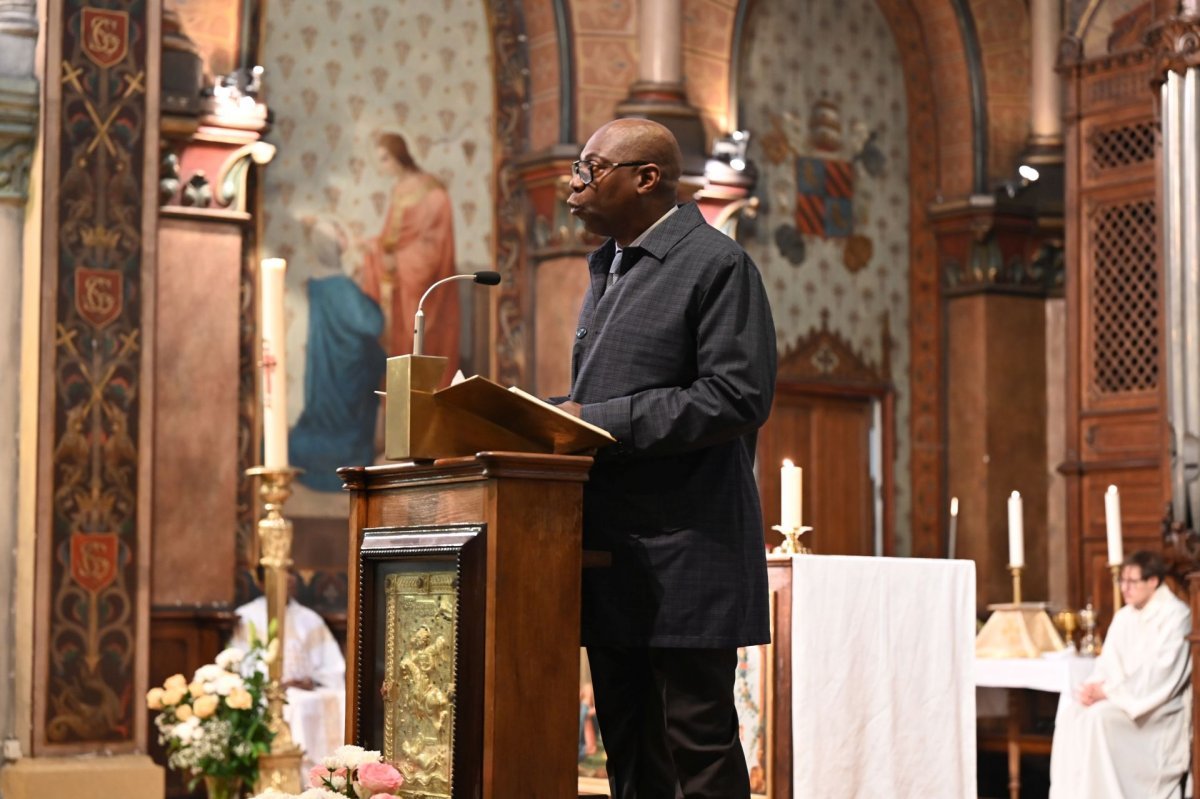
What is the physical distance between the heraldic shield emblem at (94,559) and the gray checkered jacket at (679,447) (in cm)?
370

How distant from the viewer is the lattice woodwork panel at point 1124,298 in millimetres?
10711

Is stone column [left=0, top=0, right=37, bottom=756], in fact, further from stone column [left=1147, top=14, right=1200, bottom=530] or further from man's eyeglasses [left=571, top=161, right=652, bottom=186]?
stone column [left=1147, top=14, right=1200, bottom=530]

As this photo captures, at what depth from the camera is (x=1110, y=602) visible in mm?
10789

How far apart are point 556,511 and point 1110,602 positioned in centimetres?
821

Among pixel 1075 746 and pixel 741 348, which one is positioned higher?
pixel 741 348

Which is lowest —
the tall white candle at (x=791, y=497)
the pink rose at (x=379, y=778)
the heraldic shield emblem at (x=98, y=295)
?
the pink rose at (x=379, y=778)

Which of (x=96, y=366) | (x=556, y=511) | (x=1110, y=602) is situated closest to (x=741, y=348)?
(x=556, y=511)

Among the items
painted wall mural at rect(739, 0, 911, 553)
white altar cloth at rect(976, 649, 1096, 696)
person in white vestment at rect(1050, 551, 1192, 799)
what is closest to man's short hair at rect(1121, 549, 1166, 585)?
person in white vestment at rect(1050, 551, 1192, 799)

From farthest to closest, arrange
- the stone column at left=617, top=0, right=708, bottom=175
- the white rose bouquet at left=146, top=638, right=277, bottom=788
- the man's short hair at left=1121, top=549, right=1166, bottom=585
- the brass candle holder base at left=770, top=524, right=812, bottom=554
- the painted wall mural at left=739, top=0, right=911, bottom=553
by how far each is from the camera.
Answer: the painted wall mural at left=739, top=0, right=911, bottom=553
the stone column at left=617, top=0, right=708, bottom=175
the man's short hair at left=1121, top=549, right=1166, bottom=585
the white rose bouquet at left=146, top=638, right=277, bottom=788
the brass candle holder base at left=770, top=524, right=812, bottom=554

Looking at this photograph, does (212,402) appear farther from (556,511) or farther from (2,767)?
(556,511)

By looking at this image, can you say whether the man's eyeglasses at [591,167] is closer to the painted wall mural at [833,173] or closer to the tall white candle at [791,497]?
the tall white candle at [791,497]

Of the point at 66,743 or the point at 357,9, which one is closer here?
the point at 66,743

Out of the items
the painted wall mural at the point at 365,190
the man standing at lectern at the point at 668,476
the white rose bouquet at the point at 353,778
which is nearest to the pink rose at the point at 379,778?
the white rose bouquet at the point at 353,778

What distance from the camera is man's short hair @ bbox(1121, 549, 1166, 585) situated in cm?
850
